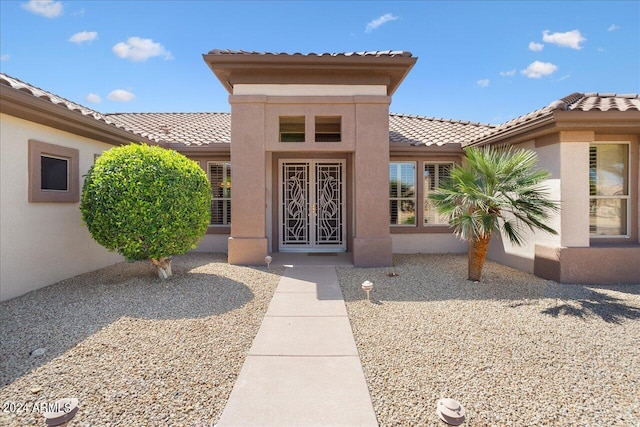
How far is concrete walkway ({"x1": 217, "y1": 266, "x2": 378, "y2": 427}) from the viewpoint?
9.23 feet

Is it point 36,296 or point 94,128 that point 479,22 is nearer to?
point 94,128

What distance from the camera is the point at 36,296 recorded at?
237 inches

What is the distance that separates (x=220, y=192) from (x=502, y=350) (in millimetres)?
9985

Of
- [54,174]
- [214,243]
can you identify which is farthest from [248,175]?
[54,174]

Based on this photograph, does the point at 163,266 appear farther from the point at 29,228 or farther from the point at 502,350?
the point at 502,350

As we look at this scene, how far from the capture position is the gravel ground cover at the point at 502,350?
115 inches

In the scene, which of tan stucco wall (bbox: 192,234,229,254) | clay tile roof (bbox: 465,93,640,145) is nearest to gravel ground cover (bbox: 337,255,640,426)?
clay tile roof (bbox: 465,93,640,145)

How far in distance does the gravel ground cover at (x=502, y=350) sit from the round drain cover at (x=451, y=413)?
0.39 meters

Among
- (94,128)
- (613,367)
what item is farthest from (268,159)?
(613,367)

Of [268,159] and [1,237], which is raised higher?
[268,159]

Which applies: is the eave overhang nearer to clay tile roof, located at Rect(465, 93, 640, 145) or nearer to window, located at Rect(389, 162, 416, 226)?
clay tile roof, located at Rect(465, 93, 640, 145)

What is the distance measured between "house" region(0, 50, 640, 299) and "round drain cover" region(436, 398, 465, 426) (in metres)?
6.18

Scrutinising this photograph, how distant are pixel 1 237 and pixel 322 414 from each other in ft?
22.7

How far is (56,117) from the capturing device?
21.5 ft
